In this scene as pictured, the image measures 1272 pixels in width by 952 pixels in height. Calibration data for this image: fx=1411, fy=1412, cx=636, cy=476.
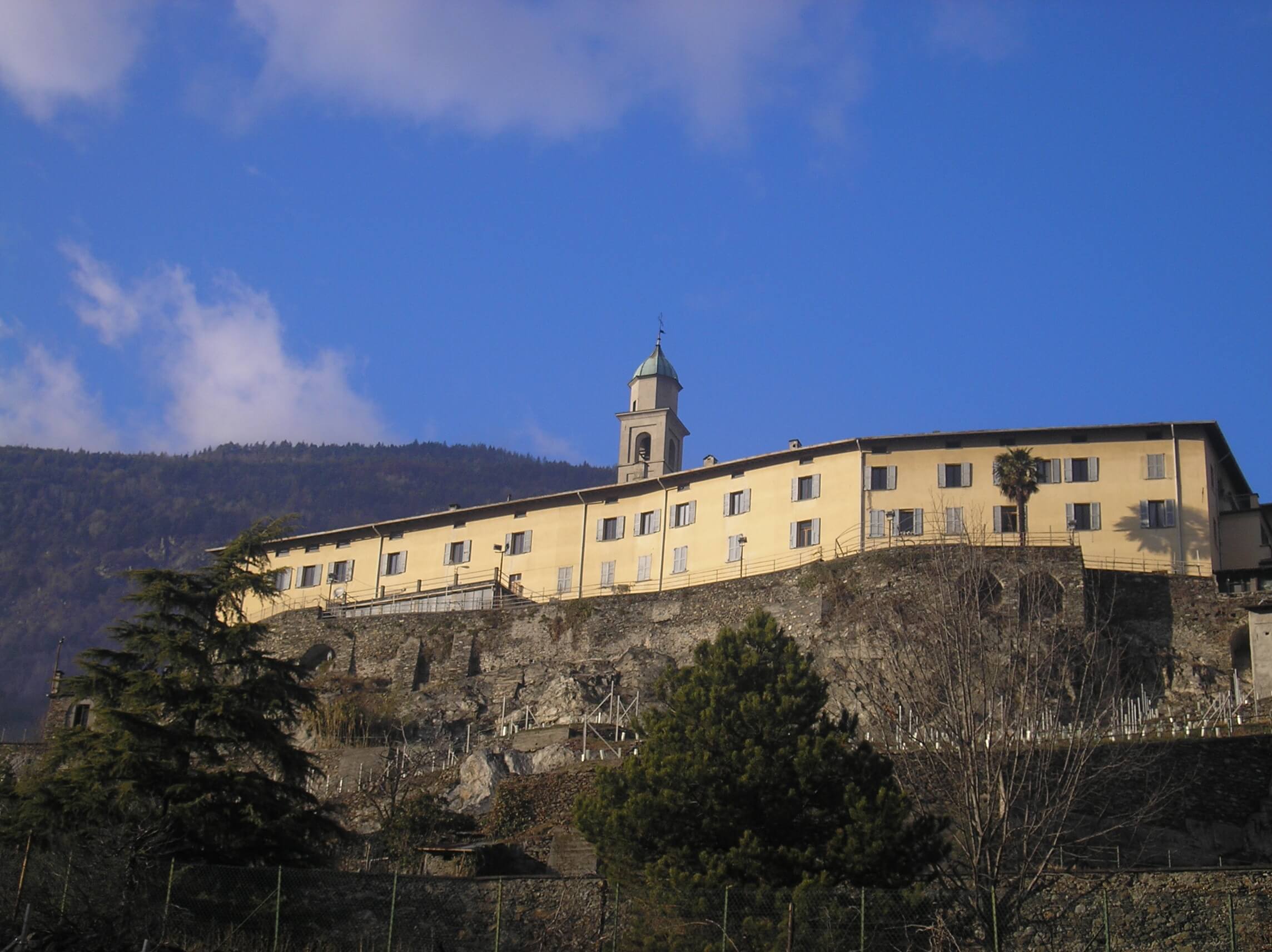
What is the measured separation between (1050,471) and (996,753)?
96.8 ft

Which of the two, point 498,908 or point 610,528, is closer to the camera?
point 498,908

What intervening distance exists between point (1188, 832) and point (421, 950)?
60.6ft

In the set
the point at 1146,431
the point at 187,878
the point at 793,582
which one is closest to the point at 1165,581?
the point at 1146,431

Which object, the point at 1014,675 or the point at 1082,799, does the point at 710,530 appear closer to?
the point at 1082,799

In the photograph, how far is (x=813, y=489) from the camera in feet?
181

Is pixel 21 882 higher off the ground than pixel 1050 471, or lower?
lower

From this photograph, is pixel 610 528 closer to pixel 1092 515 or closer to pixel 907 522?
pixel 907 522

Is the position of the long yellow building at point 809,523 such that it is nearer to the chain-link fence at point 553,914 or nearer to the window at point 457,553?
the window at point 457,553

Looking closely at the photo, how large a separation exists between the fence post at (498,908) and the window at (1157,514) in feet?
109

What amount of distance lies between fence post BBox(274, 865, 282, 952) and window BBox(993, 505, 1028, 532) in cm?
3404

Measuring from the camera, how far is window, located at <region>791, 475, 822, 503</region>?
2165 inches

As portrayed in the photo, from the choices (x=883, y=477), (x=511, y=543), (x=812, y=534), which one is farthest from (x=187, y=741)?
(x=511, y=543)

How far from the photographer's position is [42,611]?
7170 inches

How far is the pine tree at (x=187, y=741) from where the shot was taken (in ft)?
87.7
